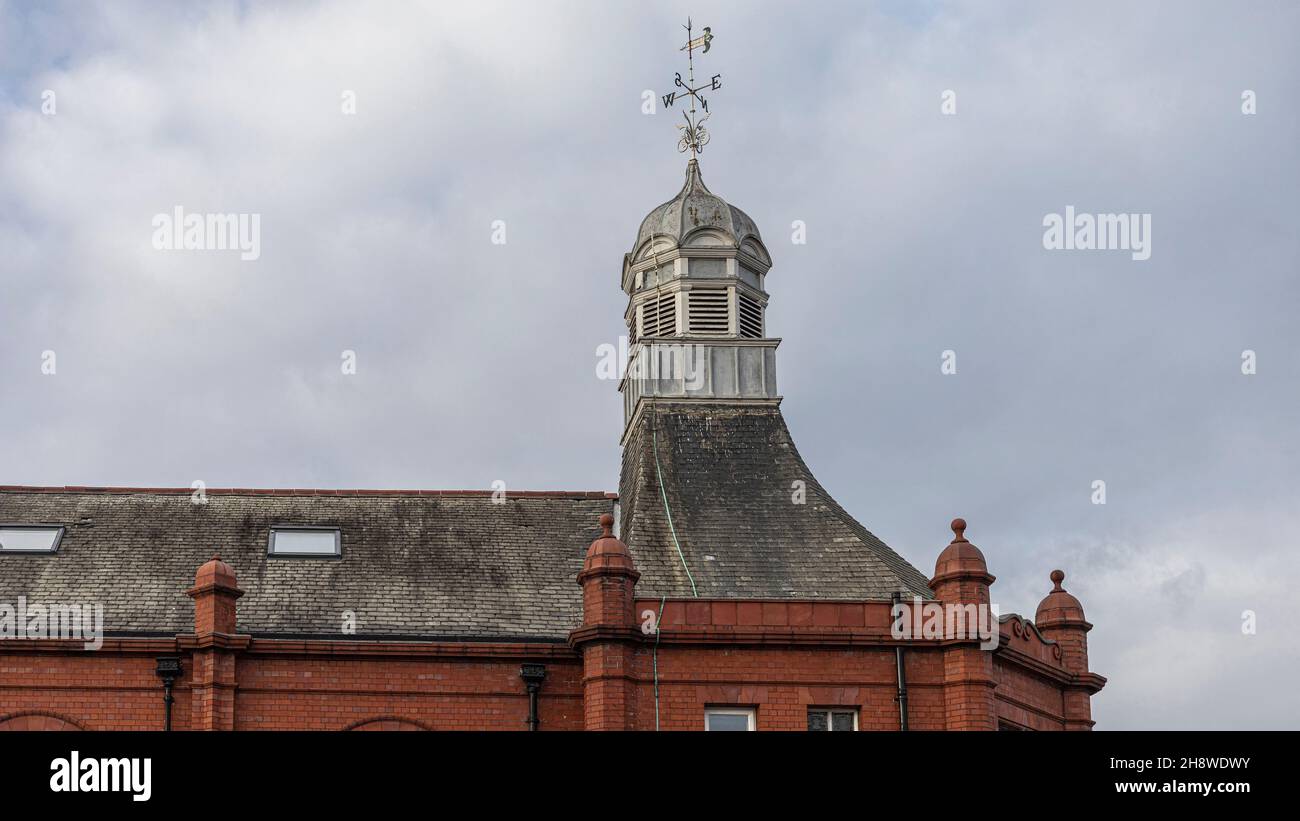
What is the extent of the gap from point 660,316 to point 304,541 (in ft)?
31.0

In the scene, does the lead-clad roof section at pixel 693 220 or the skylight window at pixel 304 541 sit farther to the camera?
the lead-clad roof section at pixel 693 220

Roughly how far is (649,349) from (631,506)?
425cm

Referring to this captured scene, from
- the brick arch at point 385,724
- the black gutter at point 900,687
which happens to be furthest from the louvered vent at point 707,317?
the brick arch at point 385,724

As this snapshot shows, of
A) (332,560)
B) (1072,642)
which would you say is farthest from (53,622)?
(1072,642)

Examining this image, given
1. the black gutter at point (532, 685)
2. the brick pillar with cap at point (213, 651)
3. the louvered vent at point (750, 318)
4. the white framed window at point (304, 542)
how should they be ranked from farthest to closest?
the louvered vent at point (750, 318)
the white framed window at point (304, 542)
the black gutter at point (532, 685)
the brick pillar with cap at point (213, 651)

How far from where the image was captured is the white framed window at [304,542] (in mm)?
35156

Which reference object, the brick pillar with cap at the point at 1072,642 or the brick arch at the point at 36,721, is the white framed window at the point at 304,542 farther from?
the brick pillar with cap at the point at 1072,642

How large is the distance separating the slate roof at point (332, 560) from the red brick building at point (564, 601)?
2.0 inches

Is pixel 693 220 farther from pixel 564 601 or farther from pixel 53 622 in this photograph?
pixel 53 622

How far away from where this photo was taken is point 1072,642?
35562mm

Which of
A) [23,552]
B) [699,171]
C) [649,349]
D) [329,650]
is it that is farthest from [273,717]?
[699,171]
